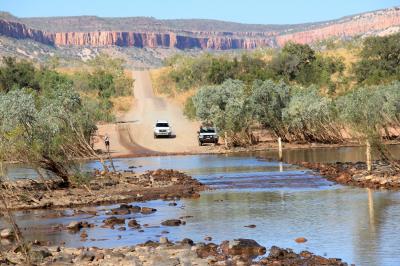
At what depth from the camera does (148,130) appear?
8631 cm

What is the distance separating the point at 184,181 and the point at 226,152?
70.0 ft

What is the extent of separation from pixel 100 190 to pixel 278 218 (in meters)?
12.4

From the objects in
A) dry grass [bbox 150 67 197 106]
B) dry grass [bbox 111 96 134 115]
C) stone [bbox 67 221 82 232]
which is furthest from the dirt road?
stone [bbox 67 221 82 232]

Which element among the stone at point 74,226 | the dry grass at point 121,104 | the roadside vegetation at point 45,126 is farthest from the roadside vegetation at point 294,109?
the stone at point 74,226

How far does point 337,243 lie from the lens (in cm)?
2667

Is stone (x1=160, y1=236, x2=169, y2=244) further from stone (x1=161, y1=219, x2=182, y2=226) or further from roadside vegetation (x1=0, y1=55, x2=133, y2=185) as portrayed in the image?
roadside vegetation (x1=0, y1=55, x2=133, y2=185)

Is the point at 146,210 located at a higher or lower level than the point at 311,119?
lower

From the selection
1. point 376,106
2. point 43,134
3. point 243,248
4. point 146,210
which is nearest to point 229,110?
point 376,106

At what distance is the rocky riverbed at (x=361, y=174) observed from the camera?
41.3 metres

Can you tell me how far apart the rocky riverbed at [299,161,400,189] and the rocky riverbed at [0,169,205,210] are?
723 cm

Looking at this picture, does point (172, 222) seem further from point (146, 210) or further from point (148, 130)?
point (148, 130)

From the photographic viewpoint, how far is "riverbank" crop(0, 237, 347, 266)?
23.8 m

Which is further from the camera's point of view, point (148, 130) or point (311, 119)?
point (148, 130)

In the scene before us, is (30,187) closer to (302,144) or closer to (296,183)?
(296,183)
